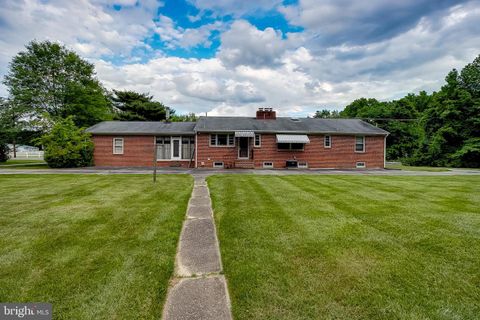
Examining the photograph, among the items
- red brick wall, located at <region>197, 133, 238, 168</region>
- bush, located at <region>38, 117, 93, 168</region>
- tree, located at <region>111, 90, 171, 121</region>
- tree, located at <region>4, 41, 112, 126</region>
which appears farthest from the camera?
tree, located at <region>111, 90, 171, 121</region>

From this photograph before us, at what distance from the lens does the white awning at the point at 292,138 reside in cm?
1800

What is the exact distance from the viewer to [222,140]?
18.7 metres

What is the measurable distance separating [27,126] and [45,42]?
10.0 meters

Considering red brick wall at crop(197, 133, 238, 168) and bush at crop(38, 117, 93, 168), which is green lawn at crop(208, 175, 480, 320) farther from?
bush at crop(38, 117, 93, 168)

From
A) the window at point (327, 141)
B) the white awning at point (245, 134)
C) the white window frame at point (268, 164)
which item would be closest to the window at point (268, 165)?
the white window frame at point (268, 164)

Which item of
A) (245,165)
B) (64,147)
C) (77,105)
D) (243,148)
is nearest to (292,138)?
(243,148)

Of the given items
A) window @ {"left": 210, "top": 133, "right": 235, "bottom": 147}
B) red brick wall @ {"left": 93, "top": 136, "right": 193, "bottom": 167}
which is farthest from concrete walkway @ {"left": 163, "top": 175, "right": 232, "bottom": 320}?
red brick wall @ {"left": 93, "top": 136, "right": 193, "bottom": 167}

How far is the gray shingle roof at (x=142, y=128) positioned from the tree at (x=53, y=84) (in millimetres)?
7658

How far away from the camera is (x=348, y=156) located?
19.6 meters

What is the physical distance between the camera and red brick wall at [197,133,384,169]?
60.5 feet

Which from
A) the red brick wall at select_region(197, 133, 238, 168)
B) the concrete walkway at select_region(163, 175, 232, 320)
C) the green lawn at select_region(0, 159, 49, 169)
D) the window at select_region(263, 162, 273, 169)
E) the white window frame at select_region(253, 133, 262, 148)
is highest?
the white window frame at select_region(253, 133, 262, 148)

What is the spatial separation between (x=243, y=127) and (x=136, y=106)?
87.4ft

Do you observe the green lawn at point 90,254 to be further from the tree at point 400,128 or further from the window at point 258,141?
the tree at point 400,128

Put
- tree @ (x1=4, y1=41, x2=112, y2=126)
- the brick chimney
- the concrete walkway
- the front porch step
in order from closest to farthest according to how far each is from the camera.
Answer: the concrete walkway → the front porch step → the brick chimney → tree @ (x1=4, y1=41, x2=112, y2=126)
